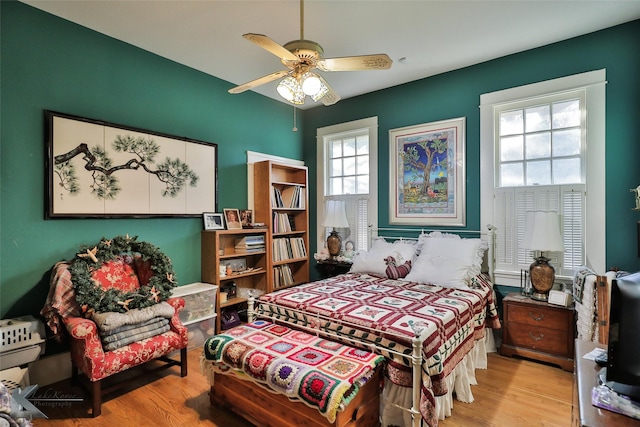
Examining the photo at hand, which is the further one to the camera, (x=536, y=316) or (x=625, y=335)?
(x=536, y=316)

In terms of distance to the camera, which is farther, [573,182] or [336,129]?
[336,129]

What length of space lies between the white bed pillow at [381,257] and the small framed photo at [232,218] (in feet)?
4.88

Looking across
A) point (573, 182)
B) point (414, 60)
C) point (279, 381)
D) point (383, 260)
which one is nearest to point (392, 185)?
point (383, 260)

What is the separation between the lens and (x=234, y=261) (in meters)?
3.86

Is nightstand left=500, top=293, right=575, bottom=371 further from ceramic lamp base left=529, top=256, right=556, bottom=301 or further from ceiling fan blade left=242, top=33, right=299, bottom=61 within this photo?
ceiling fan blade left=242, top=33, right=299, bottom=61

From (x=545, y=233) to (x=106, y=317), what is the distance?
3547mm

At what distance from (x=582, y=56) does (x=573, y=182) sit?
3.76ft

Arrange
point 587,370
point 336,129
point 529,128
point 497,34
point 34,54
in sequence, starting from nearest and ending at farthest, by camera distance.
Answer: point 587,370 < point 34,54 < point 497,34 < point 529,128 < point 336,129

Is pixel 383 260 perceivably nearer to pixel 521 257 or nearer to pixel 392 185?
pixel 392 185

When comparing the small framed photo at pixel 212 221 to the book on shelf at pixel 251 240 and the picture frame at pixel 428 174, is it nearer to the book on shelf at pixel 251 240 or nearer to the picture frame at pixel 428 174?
the book on shelf at pixel 251 240

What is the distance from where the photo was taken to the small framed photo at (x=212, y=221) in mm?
3537

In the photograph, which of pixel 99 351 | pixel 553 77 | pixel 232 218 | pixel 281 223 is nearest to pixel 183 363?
pixel 99 351

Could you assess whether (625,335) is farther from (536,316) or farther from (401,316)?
(536,316)

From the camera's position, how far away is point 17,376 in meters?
2.20
